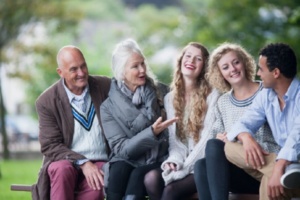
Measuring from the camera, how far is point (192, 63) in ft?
23.1

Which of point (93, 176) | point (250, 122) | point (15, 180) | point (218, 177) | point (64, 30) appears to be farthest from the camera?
point (64, 30)

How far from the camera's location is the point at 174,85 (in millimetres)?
7090

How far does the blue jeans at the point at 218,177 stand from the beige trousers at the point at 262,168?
6cm

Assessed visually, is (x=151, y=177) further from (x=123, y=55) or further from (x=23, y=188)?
(x=23, y=188)

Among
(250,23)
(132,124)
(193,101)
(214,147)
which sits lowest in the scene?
(214,147)

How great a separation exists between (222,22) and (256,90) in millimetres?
18739

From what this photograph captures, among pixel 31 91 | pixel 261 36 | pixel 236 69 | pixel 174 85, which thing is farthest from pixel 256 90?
pixel 31 91

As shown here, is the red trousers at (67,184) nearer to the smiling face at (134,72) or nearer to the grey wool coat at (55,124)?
the grey wool coat at (55,124)

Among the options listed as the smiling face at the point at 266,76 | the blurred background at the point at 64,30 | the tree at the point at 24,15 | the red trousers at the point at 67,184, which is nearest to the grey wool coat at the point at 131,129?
the red trousers at the point at 67,184

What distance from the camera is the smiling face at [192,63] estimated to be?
704 cm

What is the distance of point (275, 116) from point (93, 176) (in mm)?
1484

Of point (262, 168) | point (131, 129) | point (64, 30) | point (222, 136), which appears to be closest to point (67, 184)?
point (131, 129)

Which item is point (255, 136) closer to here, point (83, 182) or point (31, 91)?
point (83, 182)

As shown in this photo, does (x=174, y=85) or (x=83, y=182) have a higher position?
(x=174, y=85)
